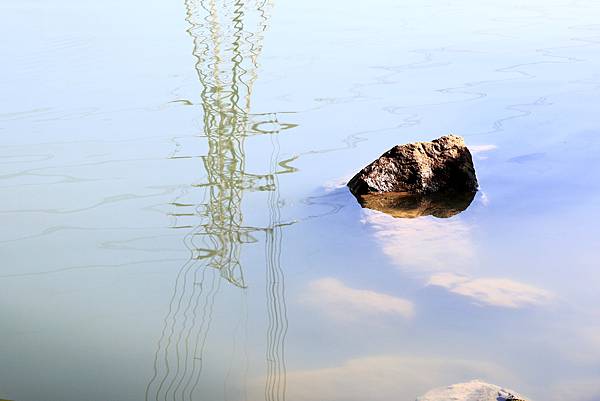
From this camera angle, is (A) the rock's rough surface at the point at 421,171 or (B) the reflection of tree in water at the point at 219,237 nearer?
(B) the reflection of tree in water at the point at 219,237

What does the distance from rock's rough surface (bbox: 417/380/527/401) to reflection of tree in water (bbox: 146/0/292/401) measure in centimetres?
52

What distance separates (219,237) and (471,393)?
72.1 inches

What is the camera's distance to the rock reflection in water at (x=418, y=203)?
14.5ft

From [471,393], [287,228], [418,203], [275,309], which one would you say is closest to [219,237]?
[287,228]

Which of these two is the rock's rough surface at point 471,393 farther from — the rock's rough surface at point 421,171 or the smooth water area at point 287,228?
the rock's rough surface at point 421,171

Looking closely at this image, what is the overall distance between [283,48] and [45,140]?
10.3 feet

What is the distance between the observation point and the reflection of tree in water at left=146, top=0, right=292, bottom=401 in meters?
3.10

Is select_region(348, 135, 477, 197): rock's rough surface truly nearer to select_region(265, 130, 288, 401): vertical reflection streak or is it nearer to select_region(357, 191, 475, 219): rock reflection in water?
select_region(357, 191, 475, 219): rock reflection in water

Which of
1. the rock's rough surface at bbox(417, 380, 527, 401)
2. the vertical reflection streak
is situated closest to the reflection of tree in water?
the vertical reflection streak

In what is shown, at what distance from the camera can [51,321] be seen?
347 cm

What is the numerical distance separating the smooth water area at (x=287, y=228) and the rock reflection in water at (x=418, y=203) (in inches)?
2.8

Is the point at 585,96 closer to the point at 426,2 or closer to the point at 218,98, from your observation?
the point at 218,98

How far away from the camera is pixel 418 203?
14.9ft

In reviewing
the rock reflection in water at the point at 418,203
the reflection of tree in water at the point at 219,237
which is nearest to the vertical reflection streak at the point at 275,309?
the reflection of tree in water at the point at 219,237
